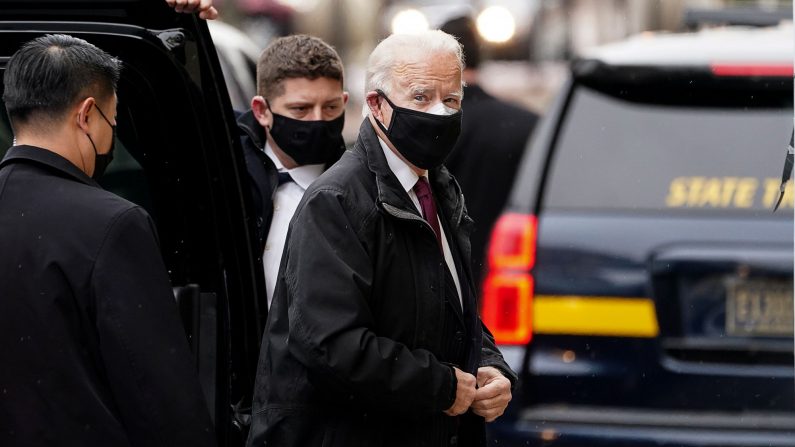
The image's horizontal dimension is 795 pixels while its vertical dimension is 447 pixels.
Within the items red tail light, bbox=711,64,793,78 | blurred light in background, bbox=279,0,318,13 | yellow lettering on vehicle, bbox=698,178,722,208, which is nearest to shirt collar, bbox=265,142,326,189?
yellow lettering on vehicle, bbox=698,178,722,208

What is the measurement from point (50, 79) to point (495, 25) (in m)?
7.10

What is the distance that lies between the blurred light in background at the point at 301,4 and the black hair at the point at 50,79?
89.1 feet

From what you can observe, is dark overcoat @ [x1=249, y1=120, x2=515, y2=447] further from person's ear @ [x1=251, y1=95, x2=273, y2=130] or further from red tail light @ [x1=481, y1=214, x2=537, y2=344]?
red tail light @ [x1=481, y1=214, x2=537, y2=344]

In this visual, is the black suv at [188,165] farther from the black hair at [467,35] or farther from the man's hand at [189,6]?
the black hair at [467,35]

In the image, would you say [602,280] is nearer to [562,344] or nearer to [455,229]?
[562,344]

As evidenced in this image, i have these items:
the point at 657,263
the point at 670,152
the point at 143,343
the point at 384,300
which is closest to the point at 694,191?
the point at 670,152

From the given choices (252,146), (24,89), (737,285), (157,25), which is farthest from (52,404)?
(737,285)

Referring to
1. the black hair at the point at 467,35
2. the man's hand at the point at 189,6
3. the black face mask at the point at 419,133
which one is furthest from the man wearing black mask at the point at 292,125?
the black hair at the point at 467,35

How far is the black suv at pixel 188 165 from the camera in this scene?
315 cm

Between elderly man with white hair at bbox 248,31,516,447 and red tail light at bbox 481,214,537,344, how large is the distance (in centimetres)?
178

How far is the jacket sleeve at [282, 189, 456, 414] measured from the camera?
2.76 meters

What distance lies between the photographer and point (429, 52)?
2936 millimetres

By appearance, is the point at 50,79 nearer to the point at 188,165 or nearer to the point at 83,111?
the point at 83,111

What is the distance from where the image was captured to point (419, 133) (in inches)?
117
